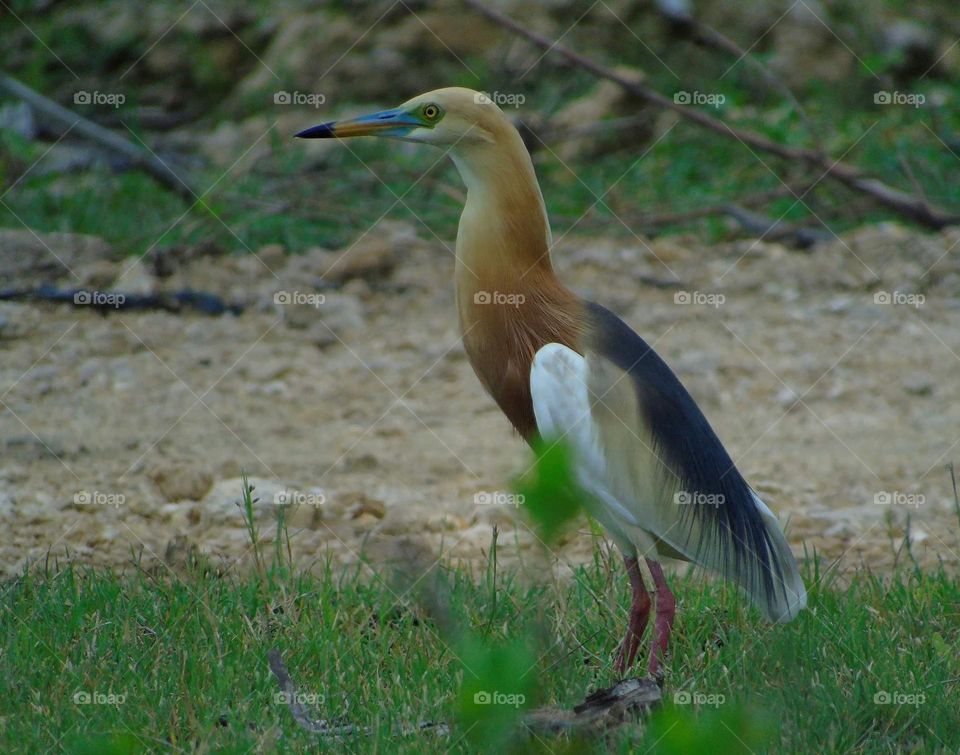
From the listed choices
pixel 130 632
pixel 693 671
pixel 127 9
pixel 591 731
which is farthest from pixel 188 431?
pixel 127 9

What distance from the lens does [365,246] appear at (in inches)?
262

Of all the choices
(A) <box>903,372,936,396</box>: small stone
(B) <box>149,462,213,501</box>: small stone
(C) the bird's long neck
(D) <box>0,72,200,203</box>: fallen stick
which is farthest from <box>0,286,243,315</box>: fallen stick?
(A) <box>903,372,936,396</box>: small stone

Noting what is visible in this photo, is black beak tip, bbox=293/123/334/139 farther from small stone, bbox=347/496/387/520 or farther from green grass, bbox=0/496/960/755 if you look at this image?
small stone, bbox=347/496/387/520

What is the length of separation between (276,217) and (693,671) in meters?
4.28

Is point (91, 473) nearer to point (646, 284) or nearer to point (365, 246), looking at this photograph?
point (365, 246)

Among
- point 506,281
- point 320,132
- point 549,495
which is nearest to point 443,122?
point 320,132

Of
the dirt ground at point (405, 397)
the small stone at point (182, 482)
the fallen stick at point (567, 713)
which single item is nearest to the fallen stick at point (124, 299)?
the dirt ground at point (405, 397)

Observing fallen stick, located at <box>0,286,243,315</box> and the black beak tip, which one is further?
fallen stick, located at <box>0,286,243,315</box>

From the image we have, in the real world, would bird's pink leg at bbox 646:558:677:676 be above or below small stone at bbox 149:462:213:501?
below

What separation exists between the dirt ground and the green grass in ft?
1.22

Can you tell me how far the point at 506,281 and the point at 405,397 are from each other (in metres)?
2.10

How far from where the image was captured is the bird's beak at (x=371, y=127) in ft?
11.3

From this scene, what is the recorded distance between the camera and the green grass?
8.74 feet

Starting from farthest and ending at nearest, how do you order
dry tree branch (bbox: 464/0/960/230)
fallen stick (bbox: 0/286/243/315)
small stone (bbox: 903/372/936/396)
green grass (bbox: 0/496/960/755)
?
dry tree branch (bbox: 464/0/960/230), fallen stick (bbox: 0/286/243/315), small stone (bbox: 903/372/936/396), green grass (bbox: 0/496/960/755)
